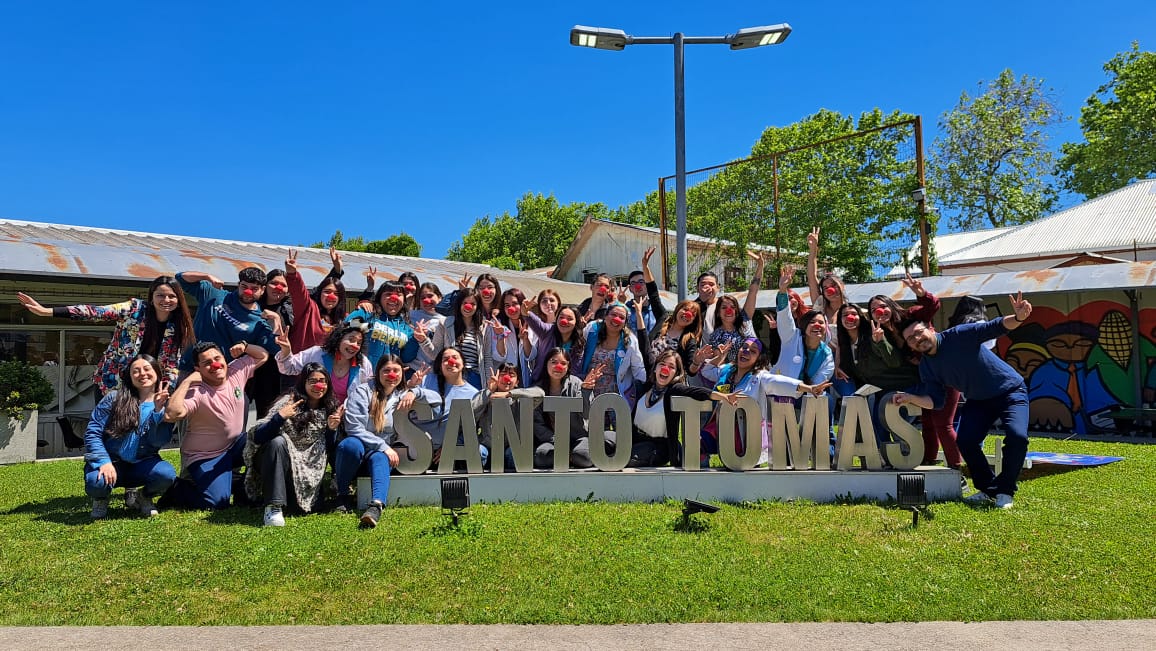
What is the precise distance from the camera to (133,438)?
6.38 meters

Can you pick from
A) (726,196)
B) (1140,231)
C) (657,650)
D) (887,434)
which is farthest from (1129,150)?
(657,650)

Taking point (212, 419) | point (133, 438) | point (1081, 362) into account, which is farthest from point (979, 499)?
point (1081, 362)

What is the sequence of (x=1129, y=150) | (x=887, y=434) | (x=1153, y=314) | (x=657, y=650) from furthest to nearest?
1. (x=1129, y=150)
2. (x=1153, y=314)
3. (x=887, y=434)
4. (x=657, y=650)

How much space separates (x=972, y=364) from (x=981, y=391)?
0.25m

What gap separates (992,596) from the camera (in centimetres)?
430

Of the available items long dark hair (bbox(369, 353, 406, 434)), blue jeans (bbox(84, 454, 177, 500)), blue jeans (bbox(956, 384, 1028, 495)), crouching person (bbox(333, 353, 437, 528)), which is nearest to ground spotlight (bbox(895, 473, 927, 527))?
blue jeans (bbox(956, 384, 1028, 495))

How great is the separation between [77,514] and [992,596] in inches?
274

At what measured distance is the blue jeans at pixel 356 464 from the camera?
6.43m

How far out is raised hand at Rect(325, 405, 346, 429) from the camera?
652cm

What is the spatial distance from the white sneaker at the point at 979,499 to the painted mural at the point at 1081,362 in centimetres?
730

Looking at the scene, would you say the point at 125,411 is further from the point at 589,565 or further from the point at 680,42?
the point at 680,42

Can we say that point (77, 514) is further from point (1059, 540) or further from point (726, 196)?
point (726, 196)

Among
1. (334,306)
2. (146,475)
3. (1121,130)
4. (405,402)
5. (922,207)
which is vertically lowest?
(146,475)

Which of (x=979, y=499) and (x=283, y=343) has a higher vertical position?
(x=283, y=343)
